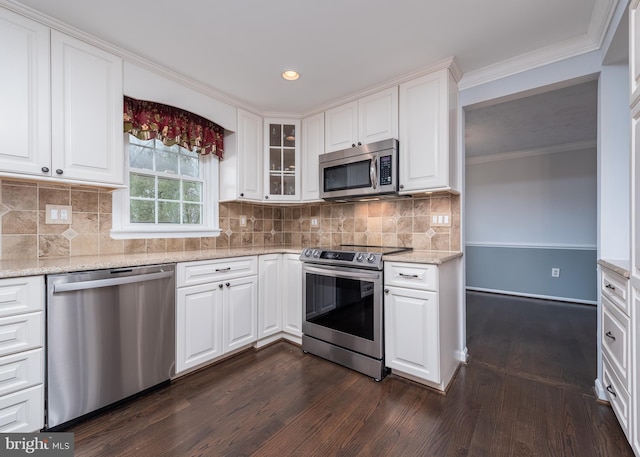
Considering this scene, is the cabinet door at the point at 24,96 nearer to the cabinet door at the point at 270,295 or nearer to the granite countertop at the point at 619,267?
the cabinet door at the point at 270,295

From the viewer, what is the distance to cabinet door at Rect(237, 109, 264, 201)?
2836 mm

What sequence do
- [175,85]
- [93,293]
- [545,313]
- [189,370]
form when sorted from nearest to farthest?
[93,293]
[189,370]
[175,85]
[545,313]

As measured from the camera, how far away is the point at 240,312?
2455 millimetres

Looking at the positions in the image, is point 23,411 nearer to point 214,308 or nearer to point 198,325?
point 198,325

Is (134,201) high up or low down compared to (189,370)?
up

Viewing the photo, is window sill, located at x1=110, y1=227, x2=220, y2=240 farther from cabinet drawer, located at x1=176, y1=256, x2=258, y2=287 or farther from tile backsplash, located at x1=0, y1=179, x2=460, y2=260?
cabinet drawer, located at x1=176, y1=256, x2=258, y2=287

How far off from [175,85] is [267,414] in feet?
8.15

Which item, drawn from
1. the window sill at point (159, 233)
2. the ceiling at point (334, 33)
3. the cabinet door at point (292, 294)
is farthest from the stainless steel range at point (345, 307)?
the ceiling at point (334, 33)

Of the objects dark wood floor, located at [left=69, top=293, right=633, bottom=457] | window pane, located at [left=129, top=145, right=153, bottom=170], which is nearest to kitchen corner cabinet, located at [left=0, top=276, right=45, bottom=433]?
dark wood floor, located at [left=69, top=293, right=633, bottom=457]

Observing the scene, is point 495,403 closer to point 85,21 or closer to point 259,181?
point 259,181

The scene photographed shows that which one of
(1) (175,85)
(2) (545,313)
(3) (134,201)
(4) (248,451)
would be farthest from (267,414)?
(2) (545,313)

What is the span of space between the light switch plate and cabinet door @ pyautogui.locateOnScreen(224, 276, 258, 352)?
1158 millimetres

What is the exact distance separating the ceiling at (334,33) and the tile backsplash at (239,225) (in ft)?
3.48

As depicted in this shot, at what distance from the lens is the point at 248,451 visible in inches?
56.4
